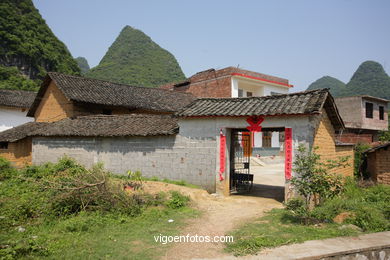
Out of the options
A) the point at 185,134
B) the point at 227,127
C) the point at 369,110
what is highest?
the point at 369,110

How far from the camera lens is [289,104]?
343 inches

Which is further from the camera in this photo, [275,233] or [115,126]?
[115,126]

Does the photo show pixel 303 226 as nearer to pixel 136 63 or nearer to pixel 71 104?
pixel 71 104

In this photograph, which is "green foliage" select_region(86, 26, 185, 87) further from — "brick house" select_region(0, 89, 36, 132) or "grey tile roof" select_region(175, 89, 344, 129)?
"grey tile roof" select_region(175, 89, 344, 129)

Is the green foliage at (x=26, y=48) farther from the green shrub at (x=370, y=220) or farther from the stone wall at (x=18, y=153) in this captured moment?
the green shrub at (x=370, y=220)

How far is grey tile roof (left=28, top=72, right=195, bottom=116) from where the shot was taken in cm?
1723

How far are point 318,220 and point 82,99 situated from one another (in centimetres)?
1444

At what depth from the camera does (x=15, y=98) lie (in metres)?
26.6

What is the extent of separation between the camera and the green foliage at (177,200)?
752 cm

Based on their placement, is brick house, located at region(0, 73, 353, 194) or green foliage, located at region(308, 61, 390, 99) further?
green foliage, located at region(308, 61, 390, 99)

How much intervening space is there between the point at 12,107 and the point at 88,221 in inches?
1002

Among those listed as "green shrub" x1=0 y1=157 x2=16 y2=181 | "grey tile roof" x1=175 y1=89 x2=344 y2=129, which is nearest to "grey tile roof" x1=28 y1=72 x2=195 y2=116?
"green shrub" x1=0 y1=157 x2=16 y2=181

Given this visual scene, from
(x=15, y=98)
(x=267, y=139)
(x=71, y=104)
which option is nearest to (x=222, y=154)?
(x=71, y=104)

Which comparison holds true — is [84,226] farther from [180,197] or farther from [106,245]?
[180,197]
